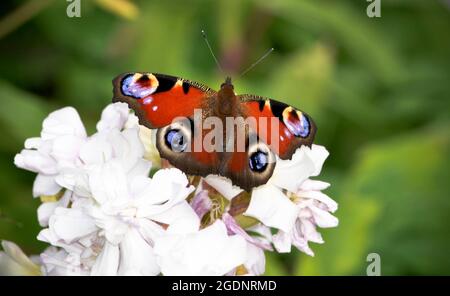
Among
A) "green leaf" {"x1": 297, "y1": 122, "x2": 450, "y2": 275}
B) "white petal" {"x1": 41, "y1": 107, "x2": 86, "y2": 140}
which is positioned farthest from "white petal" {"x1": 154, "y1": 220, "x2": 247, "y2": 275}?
"green leaf" {"x1": 297, "y1": 122, "x2": 450, "y2": 275}

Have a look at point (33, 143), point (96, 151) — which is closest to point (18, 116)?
point (33, 143)

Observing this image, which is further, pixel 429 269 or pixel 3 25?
pixel 3 25

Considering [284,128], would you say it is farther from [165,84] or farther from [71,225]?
[71,225]
